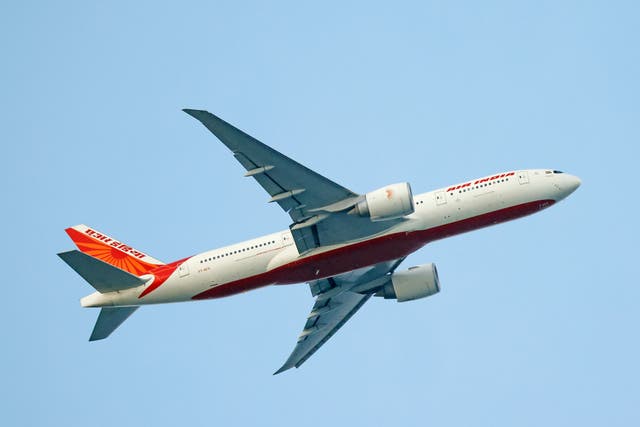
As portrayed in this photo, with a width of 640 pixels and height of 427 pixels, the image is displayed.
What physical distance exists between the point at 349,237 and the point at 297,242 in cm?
279

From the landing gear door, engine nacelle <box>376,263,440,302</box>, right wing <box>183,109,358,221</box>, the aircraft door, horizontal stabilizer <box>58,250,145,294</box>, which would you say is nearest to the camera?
right wing <box>183,109,358,221</box>

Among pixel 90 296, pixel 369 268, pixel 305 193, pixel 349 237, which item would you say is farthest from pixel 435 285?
pixel 90 296

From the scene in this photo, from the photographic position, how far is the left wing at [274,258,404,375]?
56750 mm

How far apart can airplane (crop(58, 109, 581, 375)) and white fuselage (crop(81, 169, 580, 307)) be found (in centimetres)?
5

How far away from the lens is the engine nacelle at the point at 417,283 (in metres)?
56.3

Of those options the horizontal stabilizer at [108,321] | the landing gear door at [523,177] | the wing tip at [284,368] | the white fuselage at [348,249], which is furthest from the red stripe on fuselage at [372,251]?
the wing tip at [284,368]

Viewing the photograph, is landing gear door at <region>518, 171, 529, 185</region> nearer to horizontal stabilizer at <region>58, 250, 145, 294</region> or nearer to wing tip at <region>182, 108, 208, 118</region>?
wing tip at <region>182, 108, 208, 118</region>

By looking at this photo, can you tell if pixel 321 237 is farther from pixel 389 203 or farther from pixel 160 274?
pixel 160 274

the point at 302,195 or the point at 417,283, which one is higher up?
the point at 302,195

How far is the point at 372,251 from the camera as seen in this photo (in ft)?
168

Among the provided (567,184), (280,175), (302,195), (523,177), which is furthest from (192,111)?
(567,184)

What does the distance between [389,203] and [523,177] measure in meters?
8.27

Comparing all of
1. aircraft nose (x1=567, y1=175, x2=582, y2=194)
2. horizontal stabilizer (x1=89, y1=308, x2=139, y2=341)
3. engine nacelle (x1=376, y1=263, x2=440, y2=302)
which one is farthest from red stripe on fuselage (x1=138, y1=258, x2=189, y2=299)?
aircraft nose (x1=567, y1=175, x2=582, y2=194)

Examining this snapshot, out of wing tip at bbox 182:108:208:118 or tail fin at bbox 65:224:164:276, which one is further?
tail fin at bbox 65:224:164:276
